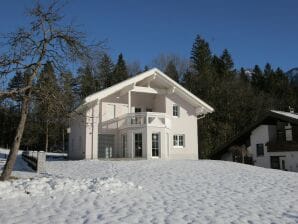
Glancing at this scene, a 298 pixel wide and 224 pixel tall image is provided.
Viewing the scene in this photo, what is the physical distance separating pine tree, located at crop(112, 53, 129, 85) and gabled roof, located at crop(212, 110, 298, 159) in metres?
19.4

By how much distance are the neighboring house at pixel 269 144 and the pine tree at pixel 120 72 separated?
19486mm

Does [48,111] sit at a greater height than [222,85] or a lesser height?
lesser

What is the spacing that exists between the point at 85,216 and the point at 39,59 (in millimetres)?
7508

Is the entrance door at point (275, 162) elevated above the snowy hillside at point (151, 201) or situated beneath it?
elevated above

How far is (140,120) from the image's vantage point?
85.0ft

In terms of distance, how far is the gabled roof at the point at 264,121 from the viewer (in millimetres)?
31891

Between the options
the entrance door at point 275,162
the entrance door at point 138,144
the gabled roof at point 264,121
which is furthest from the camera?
the entrance door at point 275,162

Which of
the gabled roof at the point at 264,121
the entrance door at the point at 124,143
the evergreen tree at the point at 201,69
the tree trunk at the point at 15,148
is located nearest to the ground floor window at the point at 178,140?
the entrance door at the point at 124,143

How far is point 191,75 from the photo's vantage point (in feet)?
168

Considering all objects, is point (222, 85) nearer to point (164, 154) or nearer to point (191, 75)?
point (191, 75)

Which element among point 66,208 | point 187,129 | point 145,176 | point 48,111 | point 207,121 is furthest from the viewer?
point 207,121

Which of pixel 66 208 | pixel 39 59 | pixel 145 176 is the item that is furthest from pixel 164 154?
pixel 66 208

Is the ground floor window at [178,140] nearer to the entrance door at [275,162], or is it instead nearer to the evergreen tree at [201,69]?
the entrance door at [275,162]

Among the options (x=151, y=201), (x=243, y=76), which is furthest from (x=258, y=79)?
(x=151, y=201)
